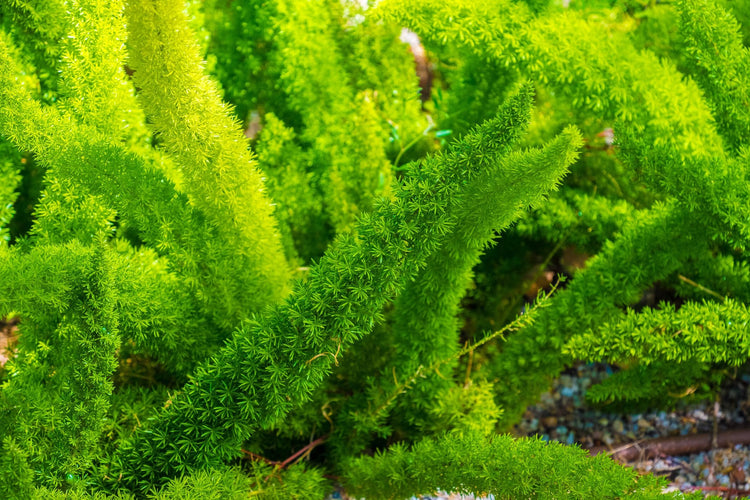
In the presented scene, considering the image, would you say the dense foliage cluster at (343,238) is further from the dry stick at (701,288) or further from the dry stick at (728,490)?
the dry stick at (728,490)

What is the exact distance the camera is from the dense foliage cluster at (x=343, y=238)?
84 centimetres

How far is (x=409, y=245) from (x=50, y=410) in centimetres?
46

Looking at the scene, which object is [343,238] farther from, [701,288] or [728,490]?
[728,490]

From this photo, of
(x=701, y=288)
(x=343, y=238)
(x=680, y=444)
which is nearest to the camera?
(x=343, y=238)

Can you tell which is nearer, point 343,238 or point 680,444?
point 343,238

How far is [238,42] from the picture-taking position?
4.50 feet

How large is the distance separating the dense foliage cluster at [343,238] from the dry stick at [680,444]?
0.08 metres

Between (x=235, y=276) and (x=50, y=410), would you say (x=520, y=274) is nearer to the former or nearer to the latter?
(x=235, y=276)

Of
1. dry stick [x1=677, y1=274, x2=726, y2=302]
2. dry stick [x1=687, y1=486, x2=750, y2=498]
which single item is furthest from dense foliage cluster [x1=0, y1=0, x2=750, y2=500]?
→ dry stick [x1=687, y1=486, x2=750, y2=498]

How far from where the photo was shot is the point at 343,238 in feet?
2.90

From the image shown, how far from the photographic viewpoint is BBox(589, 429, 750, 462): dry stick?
139cm

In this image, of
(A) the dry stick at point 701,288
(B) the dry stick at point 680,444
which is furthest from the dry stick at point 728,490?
(A) the dry stick at point 701,288

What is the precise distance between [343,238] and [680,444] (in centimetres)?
89

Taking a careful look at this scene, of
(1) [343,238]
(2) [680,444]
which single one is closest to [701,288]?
(2) [680,444]
